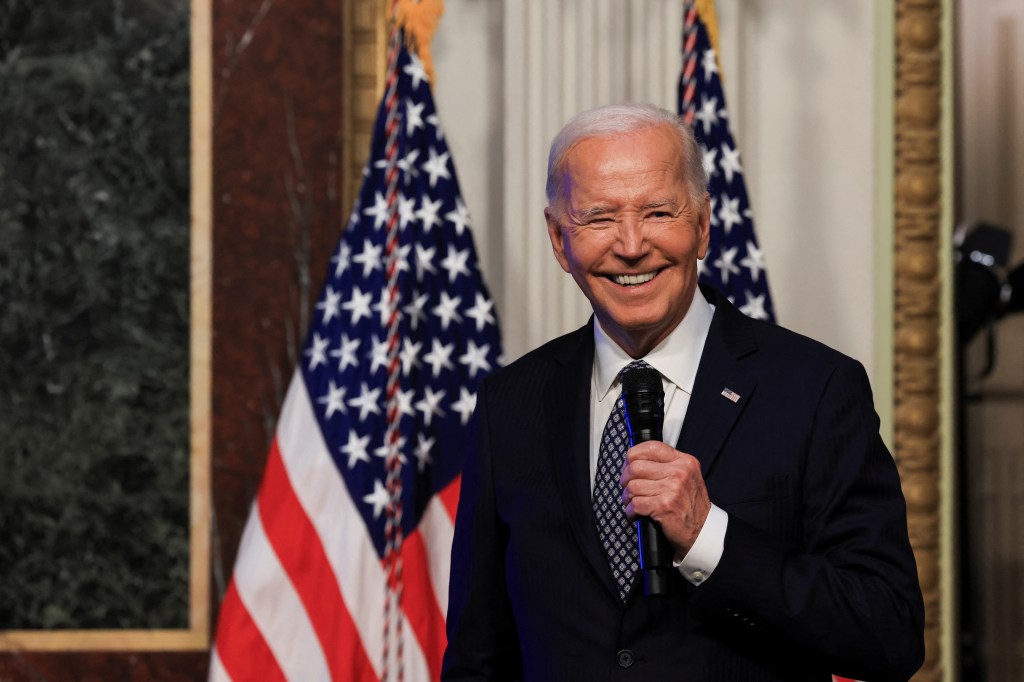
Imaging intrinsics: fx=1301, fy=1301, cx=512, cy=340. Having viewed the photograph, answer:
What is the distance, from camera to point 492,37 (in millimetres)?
3932

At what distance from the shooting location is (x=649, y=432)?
5.50ft

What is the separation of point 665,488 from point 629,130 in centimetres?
55

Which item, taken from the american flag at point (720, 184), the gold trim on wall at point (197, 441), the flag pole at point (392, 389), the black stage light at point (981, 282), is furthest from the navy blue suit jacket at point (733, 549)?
the black stage light at point (981, 282)

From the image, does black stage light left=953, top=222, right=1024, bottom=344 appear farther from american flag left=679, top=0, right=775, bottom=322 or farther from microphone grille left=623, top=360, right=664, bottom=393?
microphone grille left=623, top=360, right=664, bottom=393

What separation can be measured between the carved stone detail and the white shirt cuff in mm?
2373

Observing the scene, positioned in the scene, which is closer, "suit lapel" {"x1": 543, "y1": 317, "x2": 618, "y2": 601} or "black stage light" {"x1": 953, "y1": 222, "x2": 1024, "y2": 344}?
"suit lapel" {"x1": 543, "y1": 317, "x2": 618, "y2": 601}

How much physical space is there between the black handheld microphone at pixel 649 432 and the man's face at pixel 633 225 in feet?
0.45

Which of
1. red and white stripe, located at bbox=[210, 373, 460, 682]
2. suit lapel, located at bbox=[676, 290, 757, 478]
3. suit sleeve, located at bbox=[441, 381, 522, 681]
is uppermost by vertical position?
suit lapel, located at bbox=[676, 290, 757, 478]

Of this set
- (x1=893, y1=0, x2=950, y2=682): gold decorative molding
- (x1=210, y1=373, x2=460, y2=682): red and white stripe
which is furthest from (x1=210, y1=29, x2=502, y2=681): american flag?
(x1=893, y1=0, x2=950, y2=682): gold decorative molding

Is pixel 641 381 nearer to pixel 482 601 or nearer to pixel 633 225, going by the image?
pixel 633 225

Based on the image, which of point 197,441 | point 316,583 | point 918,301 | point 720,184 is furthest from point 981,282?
point 197,441

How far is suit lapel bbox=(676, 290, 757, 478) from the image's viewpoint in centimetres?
178

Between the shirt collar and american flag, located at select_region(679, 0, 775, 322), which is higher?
american flag, located at select_region(679, 0, 775, 322)

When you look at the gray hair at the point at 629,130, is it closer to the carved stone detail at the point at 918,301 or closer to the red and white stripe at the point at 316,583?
the red and white stripe at the point at 316,583
